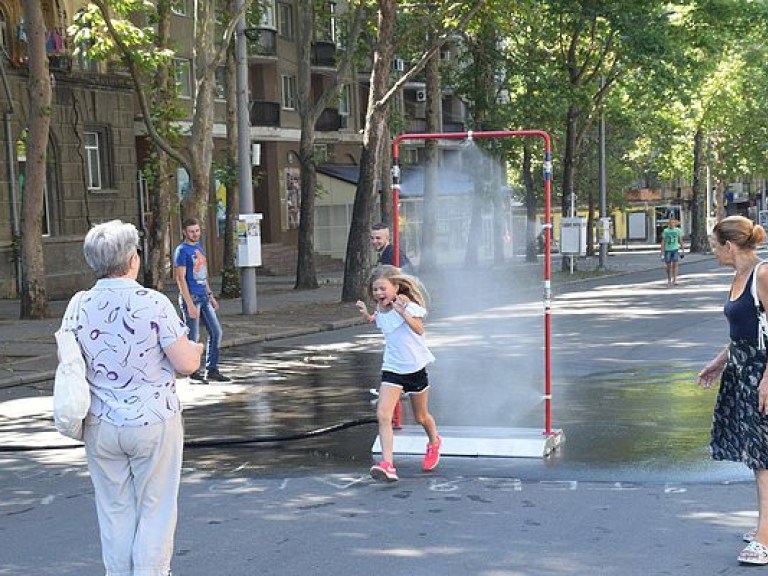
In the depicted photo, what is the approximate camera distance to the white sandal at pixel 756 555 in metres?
5.89

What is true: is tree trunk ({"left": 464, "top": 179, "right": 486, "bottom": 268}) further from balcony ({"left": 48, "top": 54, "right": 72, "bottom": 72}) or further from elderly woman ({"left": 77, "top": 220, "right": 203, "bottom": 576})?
balcony ({"left": 48, "top": 54, "right": 72, "bottom": 72})

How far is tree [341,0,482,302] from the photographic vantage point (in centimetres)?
2511

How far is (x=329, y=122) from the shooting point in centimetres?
5000

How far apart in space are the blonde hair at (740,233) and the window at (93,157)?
2859 cm

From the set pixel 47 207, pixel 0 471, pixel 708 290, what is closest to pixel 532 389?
pixel 0 471

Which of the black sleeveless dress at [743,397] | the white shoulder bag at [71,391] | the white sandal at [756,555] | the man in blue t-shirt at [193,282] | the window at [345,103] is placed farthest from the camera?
the window at [345,103]

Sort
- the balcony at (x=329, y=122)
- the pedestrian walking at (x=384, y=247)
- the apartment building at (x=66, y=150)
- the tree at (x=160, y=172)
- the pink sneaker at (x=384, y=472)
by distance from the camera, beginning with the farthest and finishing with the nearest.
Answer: the balcony at (x=329, y=122) < the apartment building at (x=66, y=150) < the tree at (x=160, y=172) < the pedestrian walking at (x=384, y=247) < the pink sneaker at (x=384, y=472)

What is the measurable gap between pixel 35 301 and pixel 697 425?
16.0 metres

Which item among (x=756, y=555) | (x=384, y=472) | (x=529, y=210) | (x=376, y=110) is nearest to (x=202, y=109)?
(x=376, y=110)

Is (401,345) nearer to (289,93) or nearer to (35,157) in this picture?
(35,157)

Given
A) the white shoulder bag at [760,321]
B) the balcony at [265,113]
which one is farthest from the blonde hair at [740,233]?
the balcony at [265,113]

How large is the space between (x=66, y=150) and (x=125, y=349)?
28151 mm

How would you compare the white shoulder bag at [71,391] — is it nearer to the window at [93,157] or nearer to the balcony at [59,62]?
the balcony at [59,62]

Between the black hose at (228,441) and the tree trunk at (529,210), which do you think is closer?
the black hose at (228,441)
